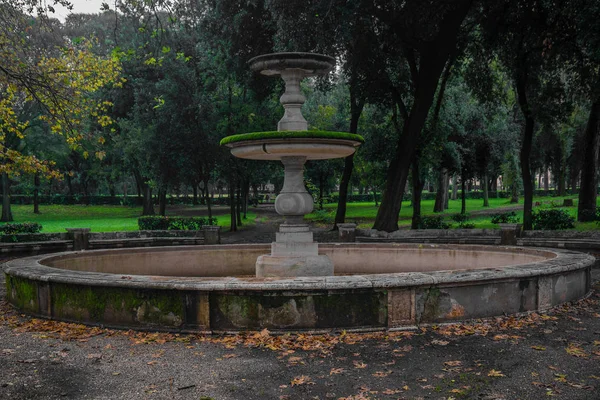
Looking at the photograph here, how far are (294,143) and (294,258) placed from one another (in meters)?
2.00

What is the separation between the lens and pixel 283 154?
9.42 metres

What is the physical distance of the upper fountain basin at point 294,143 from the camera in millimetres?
8836

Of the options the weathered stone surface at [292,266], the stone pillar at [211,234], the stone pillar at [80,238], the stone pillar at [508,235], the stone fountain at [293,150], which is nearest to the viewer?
the stone fountain at [293,150]

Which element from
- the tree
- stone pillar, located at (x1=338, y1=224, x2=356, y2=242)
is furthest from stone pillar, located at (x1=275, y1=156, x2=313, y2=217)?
stone pillar, located at (x1=338, y1=224, x2=356, y2=242)

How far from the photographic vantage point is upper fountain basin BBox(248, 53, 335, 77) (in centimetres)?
937

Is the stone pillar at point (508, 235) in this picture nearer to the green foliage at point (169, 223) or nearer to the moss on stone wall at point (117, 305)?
the moss on stone wall at point (117, 305)

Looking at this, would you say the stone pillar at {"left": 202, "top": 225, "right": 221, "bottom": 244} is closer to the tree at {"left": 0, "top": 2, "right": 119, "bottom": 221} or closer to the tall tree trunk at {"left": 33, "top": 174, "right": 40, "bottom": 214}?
the tree at {"left": 0, "top": 2, "right": 119, "bottom": 221}

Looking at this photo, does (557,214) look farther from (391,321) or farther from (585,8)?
(391,321)

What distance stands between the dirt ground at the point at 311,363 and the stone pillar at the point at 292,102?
13.9 feet

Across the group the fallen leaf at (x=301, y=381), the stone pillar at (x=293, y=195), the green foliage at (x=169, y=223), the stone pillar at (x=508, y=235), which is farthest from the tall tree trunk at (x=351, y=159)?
the fallen leaf at (x=301, y=381)

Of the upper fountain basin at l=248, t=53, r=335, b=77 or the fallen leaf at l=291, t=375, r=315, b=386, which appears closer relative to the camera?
the fallen leaf at l=291, t=375, r=315, b=386

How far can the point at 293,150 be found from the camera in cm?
907

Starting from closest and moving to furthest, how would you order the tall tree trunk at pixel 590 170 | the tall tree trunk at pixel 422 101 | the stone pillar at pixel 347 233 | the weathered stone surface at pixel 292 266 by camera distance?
the weathered stone surface at pixel 292 266 < the stone pillar at pixel 347 233 < the tall tree trunk at pixel 422 101 < the tall tree trunk at pixel 590 170

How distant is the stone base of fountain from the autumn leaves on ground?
2697 millimetres
